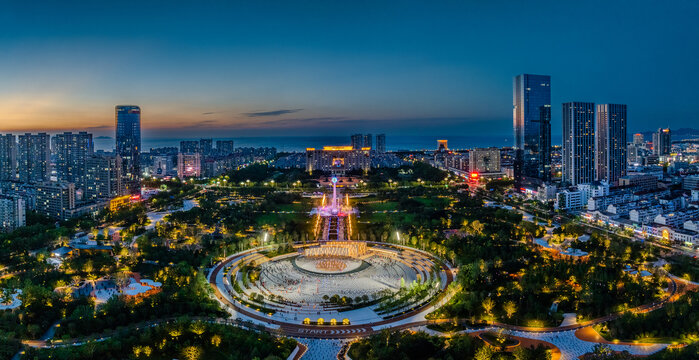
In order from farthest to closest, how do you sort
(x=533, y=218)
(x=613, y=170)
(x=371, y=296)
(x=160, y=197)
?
1. (x=613, y=170)
2. (x=160, y=197)
3. (x=533, y=218)
4. (x=371, y=296)

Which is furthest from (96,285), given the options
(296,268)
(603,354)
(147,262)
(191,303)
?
(603,354)

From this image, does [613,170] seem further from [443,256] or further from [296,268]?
[296,268]

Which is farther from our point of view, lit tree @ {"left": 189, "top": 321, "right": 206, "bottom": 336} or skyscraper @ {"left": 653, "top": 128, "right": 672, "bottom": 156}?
skyscraper @ {"left": 653, "top": 128, "right": 672, "bottom": 156}

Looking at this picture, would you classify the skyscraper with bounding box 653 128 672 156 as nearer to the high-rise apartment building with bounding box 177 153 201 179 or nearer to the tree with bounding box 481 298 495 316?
the tree with bounding box 481 298 495 316

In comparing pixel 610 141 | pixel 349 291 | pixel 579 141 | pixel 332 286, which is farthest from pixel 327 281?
pixel 610 141

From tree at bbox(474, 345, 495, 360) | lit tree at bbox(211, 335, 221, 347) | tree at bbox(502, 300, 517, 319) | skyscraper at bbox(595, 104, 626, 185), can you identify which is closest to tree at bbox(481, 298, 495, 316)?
tree at bbox(502, 300, 517, 319)

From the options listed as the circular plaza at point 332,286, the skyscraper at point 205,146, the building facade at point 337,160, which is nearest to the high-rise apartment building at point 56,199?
the circular plaza at point 332,286
